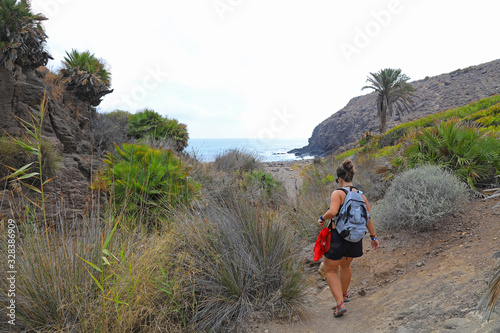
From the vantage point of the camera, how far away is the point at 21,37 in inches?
295

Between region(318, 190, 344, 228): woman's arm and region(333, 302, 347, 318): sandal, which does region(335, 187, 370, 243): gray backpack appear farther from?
region(333, 302, 347, 318): sandal

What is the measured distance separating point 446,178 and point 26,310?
597 centimetres

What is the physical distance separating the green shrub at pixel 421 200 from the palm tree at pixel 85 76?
37.5ft

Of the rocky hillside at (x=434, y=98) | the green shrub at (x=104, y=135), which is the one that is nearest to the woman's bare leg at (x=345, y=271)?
the green shrub at (x=104, y=135)

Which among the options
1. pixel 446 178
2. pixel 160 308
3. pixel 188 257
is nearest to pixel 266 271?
pixel 188 257

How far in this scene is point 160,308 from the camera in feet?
9.14

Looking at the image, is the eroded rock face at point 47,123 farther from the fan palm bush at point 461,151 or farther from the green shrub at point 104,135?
the fan palm bush at point 461,151

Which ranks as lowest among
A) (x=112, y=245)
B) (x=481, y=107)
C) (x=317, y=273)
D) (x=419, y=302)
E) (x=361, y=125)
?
(x=317, y=273)

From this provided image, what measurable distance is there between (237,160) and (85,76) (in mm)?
7567

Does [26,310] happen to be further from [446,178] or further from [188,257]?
[446,178]

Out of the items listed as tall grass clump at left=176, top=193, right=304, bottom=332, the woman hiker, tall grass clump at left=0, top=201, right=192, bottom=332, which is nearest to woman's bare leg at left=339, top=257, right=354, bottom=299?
the woman hiker

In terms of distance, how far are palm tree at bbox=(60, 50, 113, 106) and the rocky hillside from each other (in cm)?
1714

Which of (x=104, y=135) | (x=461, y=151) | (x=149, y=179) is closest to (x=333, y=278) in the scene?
(x=149, y=179)

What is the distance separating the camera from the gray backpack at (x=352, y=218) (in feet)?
Result: 10.3
